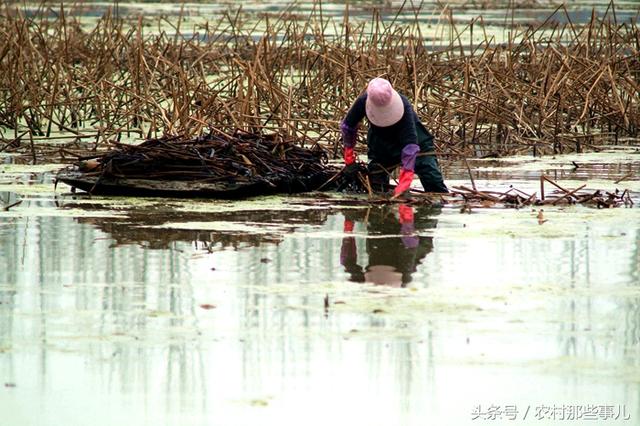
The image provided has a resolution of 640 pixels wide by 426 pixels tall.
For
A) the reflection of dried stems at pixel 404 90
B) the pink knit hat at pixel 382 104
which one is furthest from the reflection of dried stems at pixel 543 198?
the reflection of dried stems at pixel 404 90

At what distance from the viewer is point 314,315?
5.20 m

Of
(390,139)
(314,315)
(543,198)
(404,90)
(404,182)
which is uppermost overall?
(404,90)

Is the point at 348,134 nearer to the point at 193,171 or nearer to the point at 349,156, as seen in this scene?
the point at 349,156

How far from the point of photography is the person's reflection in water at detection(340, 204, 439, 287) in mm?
6090

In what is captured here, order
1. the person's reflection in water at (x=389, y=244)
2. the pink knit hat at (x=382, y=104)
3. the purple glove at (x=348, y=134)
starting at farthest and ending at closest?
the purple glove at (x=348, y=134)
the pink knit hat at (x=382, y=104)
the person's reflection in water at (x=389, y=244)

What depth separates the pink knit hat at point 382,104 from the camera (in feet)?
27.4

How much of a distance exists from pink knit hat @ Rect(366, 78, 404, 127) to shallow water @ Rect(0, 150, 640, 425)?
76cm

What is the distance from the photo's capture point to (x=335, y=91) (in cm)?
1223

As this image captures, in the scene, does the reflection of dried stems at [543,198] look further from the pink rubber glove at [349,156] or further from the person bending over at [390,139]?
the pink rubber glove at [349,156]

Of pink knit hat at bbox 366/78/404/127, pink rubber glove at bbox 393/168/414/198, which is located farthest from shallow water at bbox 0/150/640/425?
pink knit hat at bbox 366/78/404/127

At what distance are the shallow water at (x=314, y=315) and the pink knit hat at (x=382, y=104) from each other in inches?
29.9

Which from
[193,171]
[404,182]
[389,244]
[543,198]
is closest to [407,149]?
[404,182]

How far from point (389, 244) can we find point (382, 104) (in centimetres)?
171

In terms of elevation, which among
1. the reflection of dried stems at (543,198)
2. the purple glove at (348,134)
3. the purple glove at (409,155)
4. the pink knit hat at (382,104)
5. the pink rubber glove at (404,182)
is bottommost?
the reflection of dried stems at (543,198)
